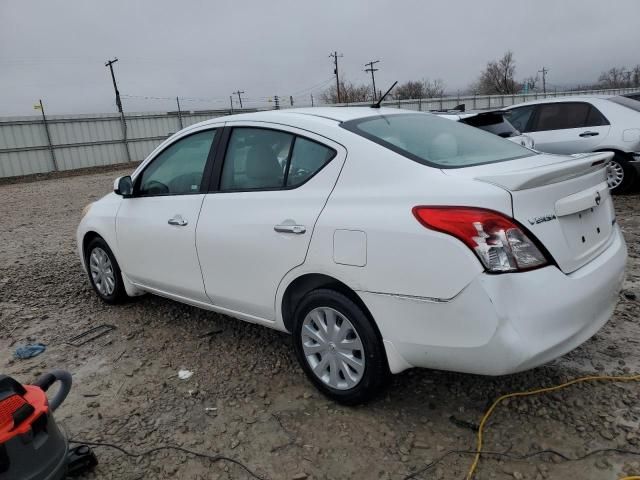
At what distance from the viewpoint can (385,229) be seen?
2.37 m

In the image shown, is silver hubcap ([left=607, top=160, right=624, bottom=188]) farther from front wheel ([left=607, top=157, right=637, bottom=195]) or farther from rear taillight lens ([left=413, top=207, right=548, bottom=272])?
rear taillight lens ([left=413, top=207, right=548, bottom=272])

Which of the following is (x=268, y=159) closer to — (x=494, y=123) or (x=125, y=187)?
(x=125, y=187)

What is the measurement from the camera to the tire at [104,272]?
14.4 ft

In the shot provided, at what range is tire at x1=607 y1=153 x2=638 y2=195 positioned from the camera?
7.59 meters

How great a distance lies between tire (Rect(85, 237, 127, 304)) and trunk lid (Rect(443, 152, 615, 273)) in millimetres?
3137

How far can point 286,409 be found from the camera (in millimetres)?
2848

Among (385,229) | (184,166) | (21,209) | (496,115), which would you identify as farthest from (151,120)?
(385,229)

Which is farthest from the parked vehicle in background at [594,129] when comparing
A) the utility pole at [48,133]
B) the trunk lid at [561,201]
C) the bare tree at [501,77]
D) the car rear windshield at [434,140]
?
the bare tree at [501,77]

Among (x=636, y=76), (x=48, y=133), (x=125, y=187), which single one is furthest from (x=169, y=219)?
(x=636, y=76)

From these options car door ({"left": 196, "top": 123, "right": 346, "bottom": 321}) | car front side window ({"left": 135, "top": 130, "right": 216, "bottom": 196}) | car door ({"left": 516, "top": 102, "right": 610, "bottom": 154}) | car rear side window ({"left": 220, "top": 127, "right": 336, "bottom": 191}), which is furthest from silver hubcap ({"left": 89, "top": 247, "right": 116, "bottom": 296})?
car door ({"left": 516, "top": 102, "right": 610, "bottom": 154})

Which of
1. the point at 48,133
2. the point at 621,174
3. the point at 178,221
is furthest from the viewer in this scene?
the point at 48,133

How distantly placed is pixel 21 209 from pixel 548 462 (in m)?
12.8

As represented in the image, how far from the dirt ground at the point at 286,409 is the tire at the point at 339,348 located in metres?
0.14

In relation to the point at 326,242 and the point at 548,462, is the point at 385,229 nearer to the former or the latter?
the point at 326,242
